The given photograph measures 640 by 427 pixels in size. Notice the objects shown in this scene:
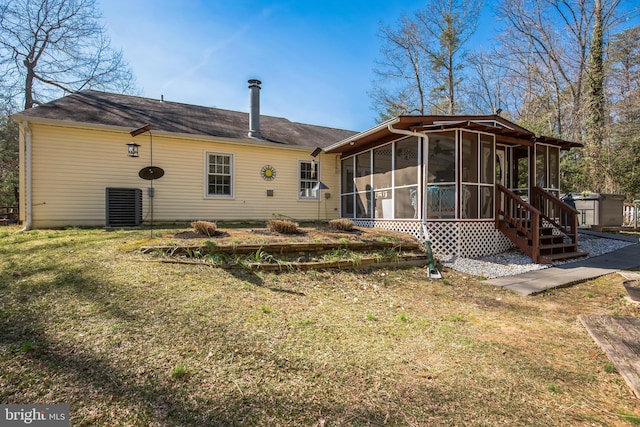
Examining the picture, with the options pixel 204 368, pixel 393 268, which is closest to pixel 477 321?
pixel 393 268

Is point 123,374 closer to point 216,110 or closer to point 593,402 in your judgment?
point 593,402

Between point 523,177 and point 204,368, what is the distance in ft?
39.9

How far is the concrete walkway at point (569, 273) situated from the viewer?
5.11 metres

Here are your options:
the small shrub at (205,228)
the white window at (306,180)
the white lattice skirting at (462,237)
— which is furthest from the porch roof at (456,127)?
the small shrub at (205,228)

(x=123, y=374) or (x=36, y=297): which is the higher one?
(x=36, y=297)

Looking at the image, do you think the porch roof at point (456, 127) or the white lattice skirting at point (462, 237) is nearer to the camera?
the porch roof at point (456, 127)

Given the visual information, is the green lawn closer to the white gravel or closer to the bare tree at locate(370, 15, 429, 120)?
the white gravel

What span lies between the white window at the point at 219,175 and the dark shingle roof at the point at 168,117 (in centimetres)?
73

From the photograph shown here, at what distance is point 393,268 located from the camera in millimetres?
5832

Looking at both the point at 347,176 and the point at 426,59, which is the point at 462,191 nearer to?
the point at 347,176

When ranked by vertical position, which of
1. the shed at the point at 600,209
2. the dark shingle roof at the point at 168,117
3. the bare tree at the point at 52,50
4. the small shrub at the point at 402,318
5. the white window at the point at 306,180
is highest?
the bare tree at the point at 52,50

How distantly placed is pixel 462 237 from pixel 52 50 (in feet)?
71.8

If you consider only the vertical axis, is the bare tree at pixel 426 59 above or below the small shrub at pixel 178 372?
above

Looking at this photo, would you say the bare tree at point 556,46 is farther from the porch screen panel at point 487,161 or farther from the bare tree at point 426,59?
the porch screen panel at point 487,161
